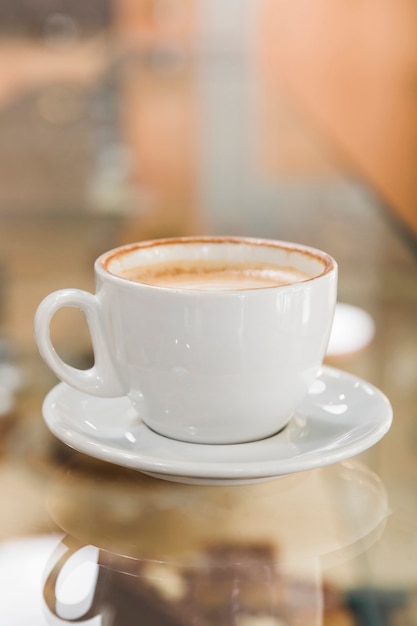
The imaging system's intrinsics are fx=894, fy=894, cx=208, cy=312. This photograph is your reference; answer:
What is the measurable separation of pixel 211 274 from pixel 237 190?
626 mm

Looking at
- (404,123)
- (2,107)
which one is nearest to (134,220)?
(404,123)

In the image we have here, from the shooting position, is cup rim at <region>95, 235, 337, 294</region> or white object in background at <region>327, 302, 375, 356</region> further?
white object in background at <region>327, 302, 375, 356</region>

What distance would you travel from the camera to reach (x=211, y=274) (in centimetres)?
48

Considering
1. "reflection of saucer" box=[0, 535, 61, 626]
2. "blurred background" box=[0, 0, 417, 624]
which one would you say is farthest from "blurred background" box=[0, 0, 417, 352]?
"reflection of saucer" box=[0, 535, 61, 626]

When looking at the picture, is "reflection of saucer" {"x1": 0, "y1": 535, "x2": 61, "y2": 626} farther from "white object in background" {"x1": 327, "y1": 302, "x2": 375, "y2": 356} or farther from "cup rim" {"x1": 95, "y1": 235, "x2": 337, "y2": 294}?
"white object in background" {"x1": 327, "y1": 302, "x2": 375, "y2": 356}

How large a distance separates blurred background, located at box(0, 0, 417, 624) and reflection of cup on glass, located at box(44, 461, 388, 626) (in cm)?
2

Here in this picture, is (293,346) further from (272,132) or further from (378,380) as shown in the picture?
(272,132)

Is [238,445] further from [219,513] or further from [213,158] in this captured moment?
[213,158]

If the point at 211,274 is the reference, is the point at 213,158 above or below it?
below

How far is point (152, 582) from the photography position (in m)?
0.30

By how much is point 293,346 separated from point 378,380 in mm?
114

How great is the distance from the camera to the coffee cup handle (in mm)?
417

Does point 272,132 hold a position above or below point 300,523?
below

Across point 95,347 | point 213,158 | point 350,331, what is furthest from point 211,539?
point 213,158
